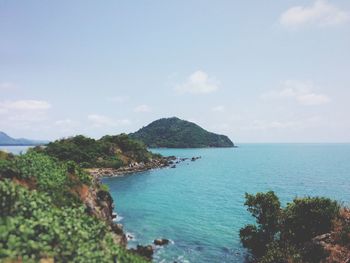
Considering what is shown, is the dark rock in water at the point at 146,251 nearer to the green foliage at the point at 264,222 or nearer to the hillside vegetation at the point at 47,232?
the green foliage at the point at 264,222

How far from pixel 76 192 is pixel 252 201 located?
76.0 feet

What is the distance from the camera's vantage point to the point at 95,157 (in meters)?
135

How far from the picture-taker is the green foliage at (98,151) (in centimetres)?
13025

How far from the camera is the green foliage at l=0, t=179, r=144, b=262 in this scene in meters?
17.6

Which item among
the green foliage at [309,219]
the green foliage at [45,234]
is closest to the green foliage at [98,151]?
the green foliage at [309,219]

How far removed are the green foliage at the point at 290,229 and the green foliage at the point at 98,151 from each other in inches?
3526

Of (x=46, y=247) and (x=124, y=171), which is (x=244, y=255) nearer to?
(x=46, y=247)

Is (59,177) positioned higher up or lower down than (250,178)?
higher up

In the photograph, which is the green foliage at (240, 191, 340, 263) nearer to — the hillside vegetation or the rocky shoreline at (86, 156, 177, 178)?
the hillside vegetation

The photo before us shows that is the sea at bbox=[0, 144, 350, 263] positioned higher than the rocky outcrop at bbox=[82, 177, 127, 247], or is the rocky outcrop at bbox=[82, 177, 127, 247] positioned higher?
the rocky outcrop at bbox=[82, 177, 127, 247]

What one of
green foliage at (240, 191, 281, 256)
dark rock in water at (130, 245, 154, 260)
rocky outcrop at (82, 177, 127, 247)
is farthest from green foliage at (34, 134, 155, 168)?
green foliage at (240, 191, 281, 256)

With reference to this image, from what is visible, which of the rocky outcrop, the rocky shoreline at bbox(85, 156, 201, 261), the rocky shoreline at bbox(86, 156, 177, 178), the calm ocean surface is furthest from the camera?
the rocky shoreline at bbox(86, 156, 177, 178)

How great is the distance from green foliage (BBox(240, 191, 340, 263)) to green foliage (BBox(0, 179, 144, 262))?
873 inches

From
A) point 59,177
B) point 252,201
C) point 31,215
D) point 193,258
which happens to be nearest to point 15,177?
point 59,177
